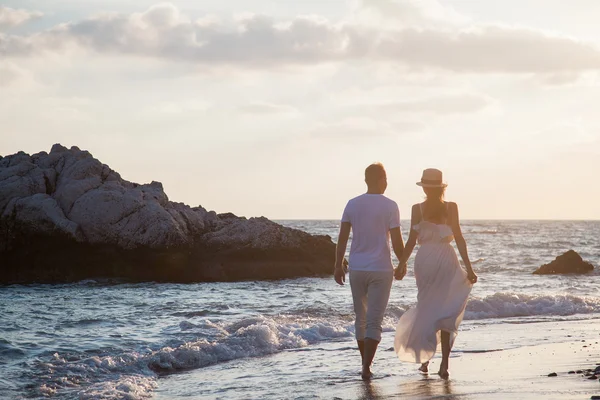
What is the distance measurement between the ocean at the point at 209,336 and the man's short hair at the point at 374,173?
2126 mm

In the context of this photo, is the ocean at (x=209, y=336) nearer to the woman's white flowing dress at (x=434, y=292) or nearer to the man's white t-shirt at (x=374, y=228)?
the woman's white flowing dress at (x=434, y=292)

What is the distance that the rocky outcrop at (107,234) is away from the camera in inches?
906

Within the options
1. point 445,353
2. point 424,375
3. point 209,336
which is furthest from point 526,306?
point 445,353

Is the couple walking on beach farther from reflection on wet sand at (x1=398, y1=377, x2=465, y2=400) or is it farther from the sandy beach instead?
the sandy beach

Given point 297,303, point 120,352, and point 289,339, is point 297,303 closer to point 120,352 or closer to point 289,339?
point 289,339

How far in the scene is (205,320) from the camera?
46.8ft

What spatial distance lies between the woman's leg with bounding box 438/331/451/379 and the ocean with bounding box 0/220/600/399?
1.83ft

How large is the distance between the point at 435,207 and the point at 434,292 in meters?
0.91

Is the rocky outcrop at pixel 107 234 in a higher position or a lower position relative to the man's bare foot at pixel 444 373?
higher

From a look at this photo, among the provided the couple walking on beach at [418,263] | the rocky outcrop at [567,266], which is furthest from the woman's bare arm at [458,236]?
the rocky outcrop at [567,266]

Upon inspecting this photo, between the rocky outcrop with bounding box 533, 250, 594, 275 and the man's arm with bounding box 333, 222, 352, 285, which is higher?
the man's arm with bounding box 333, 222, 352, 285

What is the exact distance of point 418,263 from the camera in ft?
27.6

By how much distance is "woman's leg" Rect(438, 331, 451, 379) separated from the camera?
325 inches

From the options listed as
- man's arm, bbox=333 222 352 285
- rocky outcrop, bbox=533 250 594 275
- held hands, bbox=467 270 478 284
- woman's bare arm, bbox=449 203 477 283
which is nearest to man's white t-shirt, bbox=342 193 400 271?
man's arm, bbox=333 222 352 285
